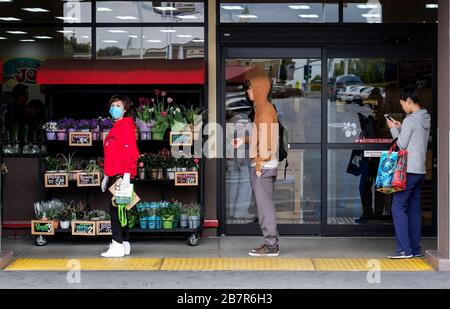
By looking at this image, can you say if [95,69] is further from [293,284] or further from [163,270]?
[293,284]

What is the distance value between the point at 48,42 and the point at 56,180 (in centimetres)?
178

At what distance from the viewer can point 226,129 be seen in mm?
11383

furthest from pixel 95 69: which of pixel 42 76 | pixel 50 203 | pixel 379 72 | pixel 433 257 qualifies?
pixel 433 257

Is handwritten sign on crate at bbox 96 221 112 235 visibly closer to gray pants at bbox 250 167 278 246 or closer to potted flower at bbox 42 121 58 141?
potted flower at bbox 42 121 58 141

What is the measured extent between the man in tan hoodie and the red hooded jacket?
51.8 inches

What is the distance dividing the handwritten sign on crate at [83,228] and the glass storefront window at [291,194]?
69.7 inches

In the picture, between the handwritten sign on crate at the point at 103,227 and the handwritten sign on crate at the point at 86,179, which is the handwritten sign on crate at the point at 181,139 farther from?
the handwritten sign on crate at the point at 103,227

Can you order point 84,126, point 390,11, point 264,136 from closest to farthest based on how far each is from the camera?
1. point 264,136
2. point 84,126
3. point 390,11

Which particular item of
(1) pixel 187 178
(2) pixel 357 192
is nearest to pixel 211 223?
(1) pixel 187 178

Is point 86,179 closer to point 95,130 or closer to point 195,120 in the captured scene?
point 95,130

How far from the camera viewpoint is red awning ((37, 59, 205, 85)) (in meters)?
10.8

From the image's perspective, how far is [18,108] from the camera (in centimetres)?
1148

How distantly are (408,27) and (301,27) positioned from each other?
131cm

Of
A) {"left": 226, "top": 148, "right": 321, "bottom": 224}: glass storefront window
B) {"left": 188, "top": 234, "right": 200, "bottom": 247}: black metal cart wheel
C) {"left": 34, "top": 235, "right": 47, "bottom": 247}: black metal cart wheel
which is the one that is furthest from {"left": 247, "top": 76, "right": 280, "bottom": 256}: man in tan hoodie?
{"left": 34, "top": 235, "right": 47, "bottom": 247}: black metal cart wheel
